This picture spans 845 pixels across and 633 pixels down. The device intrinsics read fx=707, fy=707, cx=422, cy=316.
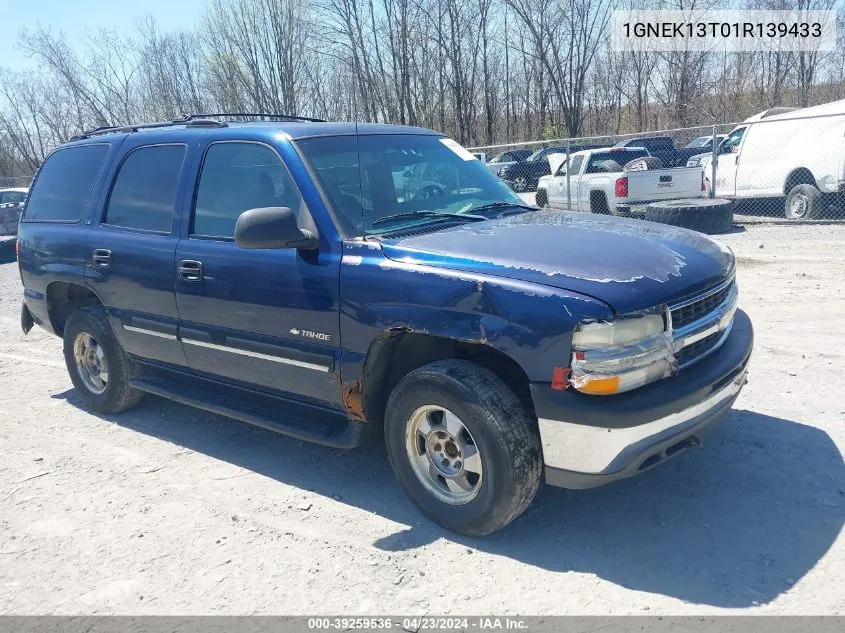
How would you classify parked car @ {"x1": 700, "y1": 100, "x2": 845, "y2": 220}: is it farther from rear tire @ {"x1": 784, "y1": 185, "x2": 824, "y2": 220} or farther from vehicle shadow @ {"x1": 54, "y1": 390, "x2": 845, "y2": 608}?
vehicle shadow @ {"x1": 54, "y1": 390, "x2": 845, "y2": 608}

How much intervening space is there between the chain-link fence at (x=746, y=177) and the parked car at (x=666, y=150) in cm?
722

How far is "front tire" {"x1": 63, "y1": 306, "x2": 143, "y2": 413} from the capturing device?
202 inches

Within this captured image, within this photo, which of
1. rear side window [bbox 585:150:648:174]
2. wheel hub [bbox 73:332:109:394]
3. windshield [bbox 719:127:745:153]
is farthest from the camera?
windshield [bbox 719:127:745:153]

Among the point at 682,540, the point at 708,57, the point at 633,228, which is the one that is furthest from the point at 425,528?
the point at 708,57

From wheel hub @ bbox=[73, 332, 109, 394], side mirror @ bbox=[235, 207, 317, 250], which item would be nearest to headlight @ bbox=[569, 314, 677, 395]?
side mirror @ bbox=[235, 207, 317, 250]

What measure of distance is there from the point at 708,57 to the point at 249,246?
124ft

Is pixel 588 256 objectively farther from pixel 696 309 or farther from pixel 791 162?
pixel 791 162

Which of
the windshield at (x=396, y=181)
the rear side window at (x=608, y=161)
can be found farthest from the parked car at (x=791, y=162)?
the windshield at (x=396, y=181)

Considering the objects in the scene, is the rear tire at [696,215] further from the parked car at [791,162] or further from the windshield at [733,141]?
the windshield at [733,141]

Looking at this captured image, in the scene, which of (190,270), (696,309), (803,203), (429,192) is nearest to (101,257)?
(190,270)

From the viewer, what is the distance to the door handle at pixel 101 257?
4.82 metres

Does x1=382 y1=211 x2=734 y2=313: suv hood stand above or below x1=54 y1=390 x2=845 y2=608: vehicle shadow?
above

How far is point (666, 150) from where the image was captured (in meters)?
24.1

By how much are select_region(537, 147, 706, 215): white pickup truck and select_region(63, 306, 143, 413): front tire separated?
410 inches
